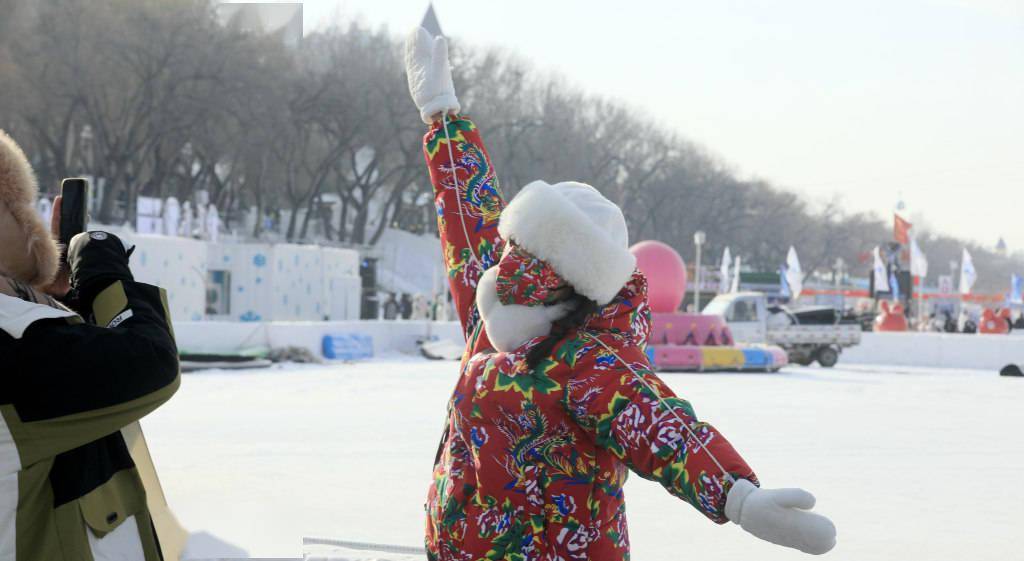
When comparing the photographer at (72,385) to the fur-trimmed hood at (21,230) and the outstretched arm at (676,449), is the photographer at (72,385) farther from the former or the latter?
the outstretched arm at (676,449)

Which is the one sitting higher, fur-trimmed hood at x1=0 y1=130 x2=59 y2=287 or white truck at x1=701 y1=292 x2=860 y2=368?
fur-trimmed hood at x1=0 y1=130 x2=59 y2=287

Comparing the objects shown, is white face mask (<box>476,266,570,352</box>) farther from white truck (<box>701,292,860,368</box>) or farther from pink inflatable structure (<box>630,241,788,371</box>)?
white truck (<box>701,292,860,368</box>)

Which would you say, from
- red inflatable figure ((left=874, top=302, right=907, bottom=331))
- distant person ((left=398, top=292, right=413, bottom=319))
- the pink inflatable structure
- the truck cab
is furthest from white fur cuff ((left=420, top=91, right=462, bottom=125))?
distant person ((left=398, top=292, right=413, bottom=319))

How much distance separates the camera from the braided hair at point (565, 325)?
86.2 inches

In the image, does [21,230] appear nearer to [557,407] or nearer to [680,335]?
[557,407]

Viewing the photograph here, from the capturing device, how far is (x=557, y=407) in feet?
7.11

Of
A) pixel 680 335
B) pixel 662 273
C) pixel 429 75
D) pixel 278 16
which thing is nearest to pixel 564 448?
pixel 429 75

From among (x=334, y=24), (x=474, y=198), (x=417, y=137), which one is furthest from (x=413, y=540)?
(x=334, y=24)

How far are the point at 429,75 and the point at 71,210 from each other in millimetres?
1016

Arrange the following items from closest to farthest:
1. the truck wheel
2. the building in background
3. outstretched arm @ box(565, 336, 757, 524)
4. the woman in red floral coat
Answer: outstretched arm @ box(565, 336, 757, 524), the woman in red floral coat, the building in background, the truck wheel

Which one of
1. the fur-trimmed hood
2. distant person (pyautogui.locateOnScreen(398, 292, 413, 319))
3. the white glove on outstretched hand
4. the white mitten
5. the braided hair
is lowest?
distant person (pyautogui.locateOnScreen(398, 292, 413, 319))

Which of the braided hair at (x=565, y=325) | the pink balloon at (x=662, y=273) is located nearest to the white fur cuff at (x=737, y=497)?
the braided hair at (x=565, y=325)

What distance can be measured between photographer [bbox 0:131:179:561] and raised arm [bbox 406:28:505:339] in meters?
0.79

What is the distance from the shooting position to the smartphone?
2232 millimetres
